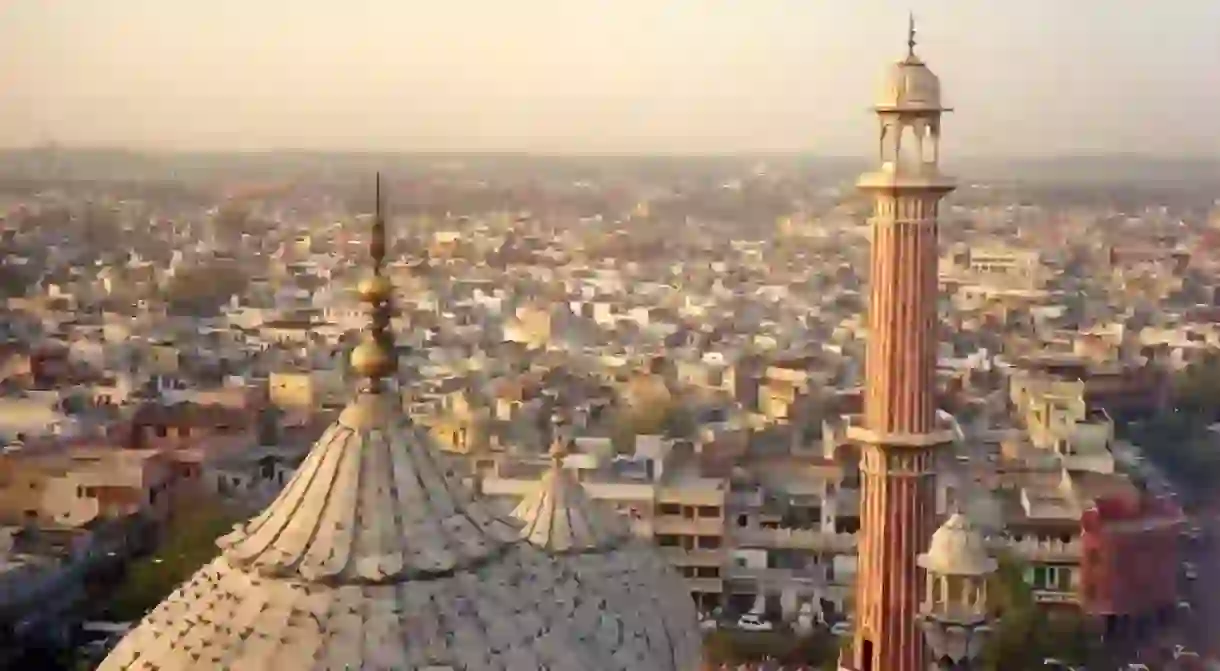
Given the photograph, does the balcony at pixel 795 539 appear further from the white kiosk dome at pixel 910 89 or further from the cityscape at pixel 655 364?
the white kiosk dome at pixel 910 89

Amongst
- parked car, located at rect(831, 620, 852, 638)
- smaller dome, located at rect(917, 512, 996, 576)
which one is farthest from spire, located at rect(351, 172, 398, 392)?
parked car, located at rect(831, 620, 852, 638)

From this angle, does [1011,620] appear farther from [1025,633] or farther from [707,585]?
[707,585]

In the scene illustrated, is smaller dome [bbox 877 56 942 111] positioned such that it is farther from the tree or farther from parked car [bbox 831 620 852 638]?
parked car [bbox 831 620 852 638]

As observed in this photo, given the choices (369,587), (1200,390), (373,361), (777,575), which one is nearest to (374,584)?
(369,587)

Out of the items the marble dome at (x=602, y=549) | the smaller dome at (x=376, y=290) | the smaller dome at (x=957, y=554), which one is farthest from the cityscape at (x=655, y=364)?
the smaller dome at (x=376, y=290)

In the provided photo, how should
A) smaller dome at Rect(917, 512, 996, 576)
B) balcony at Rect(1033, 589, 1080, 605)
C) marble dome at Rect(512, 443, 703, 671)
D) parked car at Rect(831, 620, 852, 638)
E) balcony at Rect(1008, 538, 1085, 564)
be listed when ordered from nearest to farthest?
smaller dome at Rect(917, 512, 996, 576), marble dome at Rect(512, 443, 703, 671), parked car at Rect(831, 620, 852, 638), balcony at Rect(1033, 589, 1080, 605), balcony at Rect(1008, 538, 1085, 564)
